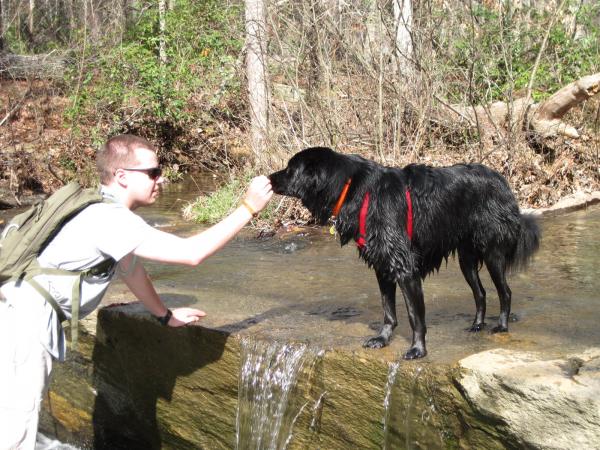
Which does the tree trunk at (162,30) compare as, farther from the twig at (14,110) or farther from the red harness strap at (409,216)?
the red harness strap at (409,216)

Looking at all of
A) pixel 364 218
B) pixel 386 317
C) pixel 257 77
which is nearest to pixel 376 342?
pixel 386 317

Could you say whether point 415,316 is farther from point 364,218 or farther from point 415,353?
point 364,218

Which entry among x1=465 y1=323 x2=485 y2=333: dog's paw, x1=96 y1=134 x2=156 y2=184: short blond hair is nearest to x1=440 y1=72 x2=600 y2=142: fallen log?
x1=465 y1=323 x2=485 y2=333: dog's paw

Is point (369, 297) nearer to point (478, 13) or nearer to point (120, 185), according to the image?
point (120, 185)

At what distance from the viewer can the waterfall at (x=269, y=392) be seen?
161 inches

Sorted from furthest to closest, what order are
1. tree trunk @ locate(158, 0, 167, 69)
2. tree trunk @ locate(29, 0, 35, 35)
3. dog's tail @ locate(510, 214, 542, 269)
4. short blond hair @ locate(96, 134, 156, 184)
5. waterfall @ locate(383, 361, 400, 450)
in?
tree trunk @ locate(29, 0, 35, 35)
tree trunk @ locate(158, 0, 167, 69)
dog's tail @ locate(510, 214, 542, 269)
waterfall @ locate(383, 361, 400, 450)
short blond hair @ locate(96, 134, 156, 184)

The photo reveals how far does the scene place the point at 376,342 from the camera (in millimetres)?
4023

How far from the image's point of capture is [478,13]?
11305mm

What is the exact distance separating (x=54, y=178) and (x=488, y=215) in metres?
10.8

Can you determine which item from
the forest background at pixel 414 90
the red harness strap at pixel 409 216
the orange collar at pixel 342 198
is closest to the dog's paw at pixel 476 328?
the red harness strap at pixel 409 216

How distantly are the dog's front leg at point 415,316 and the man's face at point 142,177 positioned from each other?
146cm

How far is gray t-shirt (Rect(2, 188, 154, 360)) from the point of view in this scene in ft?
10.3

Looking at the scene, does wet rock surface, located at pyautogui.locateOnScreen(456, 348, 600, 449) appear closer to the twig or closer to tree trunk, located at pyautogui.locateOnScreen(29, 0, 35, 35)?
the twig

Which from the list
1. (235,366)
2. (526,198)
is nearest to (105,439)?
(235,366)
